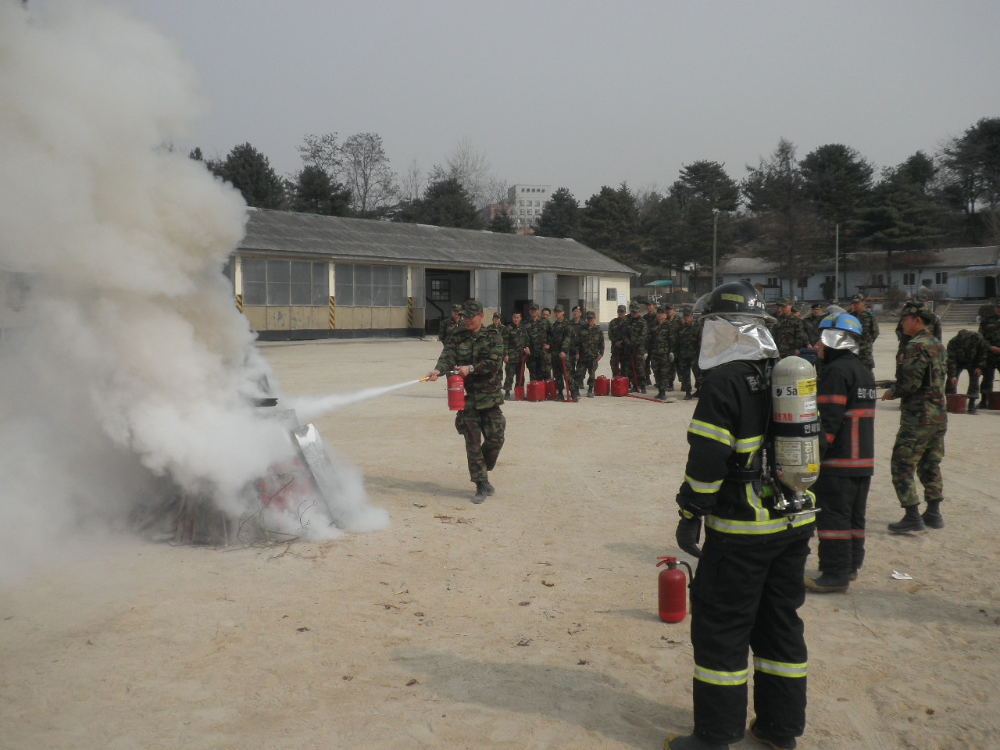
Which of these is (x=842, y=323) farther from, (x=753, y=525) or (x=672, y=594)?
(x=753, y=525)

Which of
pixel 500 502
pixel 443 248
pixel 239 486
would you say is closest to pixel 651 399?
pixel 500 502

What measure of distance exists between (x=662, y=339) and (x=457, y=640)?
480 inches

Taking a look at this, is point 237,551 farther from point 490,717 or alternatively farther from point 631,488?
point 631,488

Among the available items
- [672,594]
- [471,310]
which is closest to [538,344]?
[471,310]

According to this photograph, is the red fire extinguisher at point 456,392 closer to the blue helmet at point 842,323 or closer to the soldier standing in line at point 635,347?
the blue helmet at point 842,323

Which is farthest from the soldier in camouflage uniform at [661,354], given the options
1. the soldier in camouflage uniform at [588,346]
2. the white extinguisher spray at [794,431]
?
the white extinguisher spray at [794,431]

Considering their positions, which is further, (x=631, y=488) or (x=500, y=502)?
(x=631, y=488)

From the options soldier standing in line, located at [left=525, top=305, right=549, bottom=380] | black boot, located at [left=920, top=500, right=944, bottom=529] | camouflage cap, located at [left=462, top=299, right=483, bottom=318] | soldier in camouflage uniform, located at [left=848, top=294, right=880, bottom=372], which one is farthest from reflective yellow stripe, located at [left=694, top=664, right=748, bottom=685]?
soldier standing in line, located at [left=525, top=305, right=549, bottom=380]

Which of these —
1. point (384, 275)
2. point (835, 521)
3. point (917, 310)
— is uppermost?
point (384, 275)

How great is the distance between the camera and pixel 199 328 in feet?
22.1

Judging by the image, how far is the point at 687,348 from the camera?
16344 millimetres

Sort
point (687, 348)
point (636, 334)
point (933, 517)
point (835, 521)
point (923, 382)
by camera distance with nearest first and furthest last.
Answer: point (835, 521) → point (923, 382) → point (933, 517) → point (687, 348) → point (636, 334)

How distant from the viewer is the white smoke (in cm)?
587

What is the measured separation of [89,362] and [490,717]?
4.71 m
